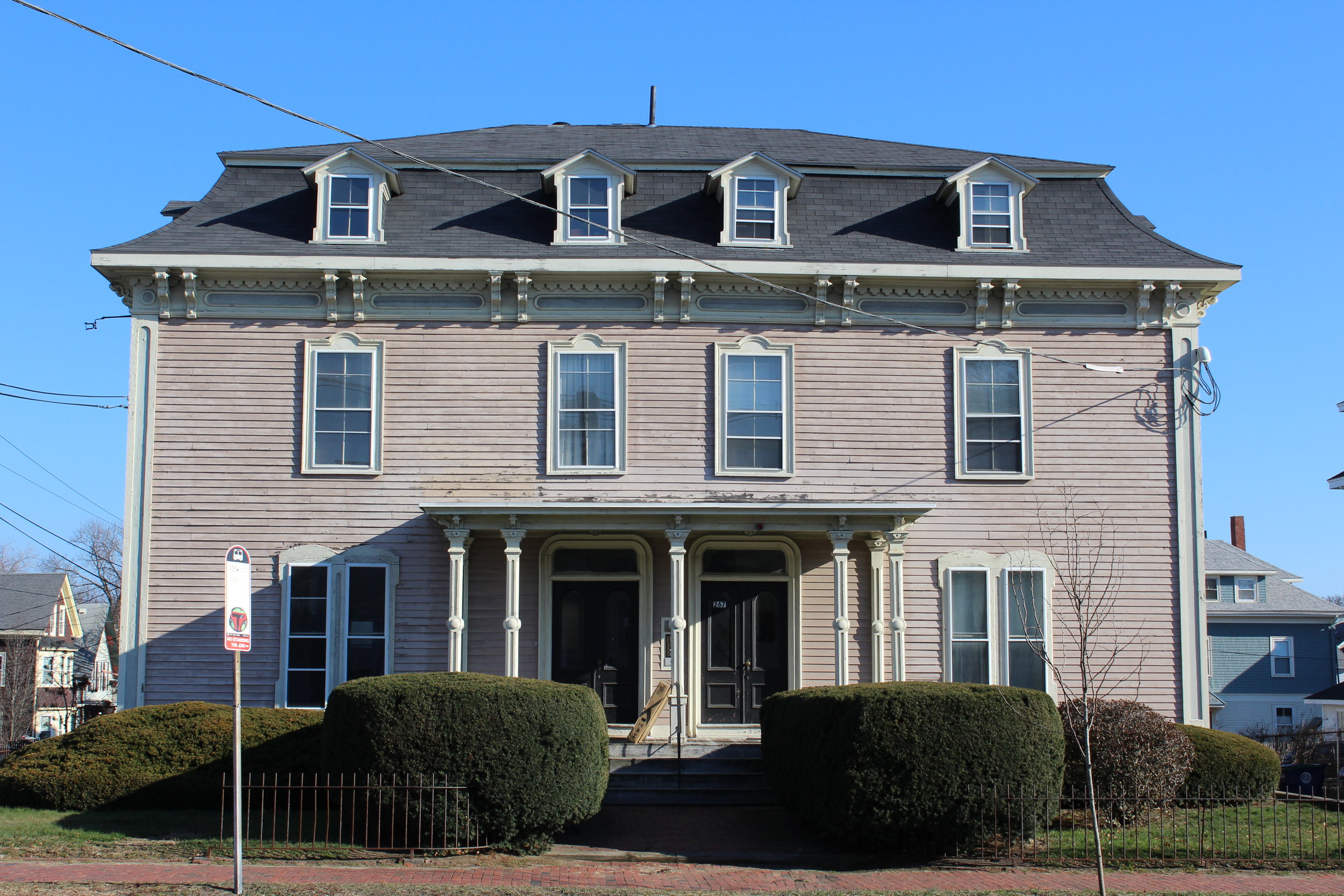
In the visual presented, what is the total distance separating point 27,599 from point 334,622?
1301 inches

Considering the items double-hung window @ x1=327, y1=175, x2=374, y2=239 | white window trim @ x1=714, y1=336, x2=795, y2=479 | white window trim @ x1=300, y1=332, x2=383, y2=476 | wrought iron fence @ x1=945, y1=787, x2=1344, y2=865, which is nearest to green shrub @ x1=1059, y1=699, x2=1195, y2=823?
wrought iron fence @ x1=945, y1=787, x2=1344, y2=865

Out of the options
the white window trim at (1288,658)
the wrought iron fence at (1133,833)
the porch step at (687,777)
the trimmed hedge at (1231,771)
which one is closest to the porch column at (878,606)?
the porch step at (687,777)

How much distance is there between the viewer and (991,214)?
56.2 ft

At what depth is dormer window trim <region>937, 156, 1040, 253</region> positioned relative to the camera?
17.0 meters

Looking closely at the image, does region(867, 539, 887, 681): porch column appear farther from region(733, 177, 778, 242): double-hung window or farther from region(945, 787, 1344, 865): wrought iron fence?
region(733, 177, 778, 242): double-hung window

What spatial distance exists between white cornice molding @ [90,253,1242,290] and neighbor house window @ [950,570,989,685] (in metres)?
4.26

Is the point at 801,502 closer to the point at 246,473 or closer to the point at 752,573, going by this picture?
the point at 752,573

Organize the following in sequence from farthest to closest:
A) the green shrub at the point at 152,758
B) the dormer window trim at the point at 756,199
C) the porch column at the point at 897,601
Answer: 1. the dormer window trim at the point at 756,199
2. the porch column at the point at 897,601
3. the green shrub at the point at 152,758

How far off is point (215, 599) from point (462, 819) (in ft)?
22.3

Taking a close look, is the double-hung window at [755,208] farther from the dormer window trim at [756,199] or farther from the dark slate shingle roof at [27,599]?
the dark slate shingle roof at [27,599]

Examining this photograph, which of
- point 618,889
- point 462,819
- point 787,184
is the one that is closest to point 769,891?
point 618,889

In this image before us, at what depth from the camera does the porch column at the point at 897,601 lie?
15500 millimetres

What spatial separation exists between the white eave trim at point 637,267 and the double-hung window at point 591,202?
0.86 metres

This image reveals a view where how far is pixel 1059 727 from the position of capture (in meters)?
11.5
